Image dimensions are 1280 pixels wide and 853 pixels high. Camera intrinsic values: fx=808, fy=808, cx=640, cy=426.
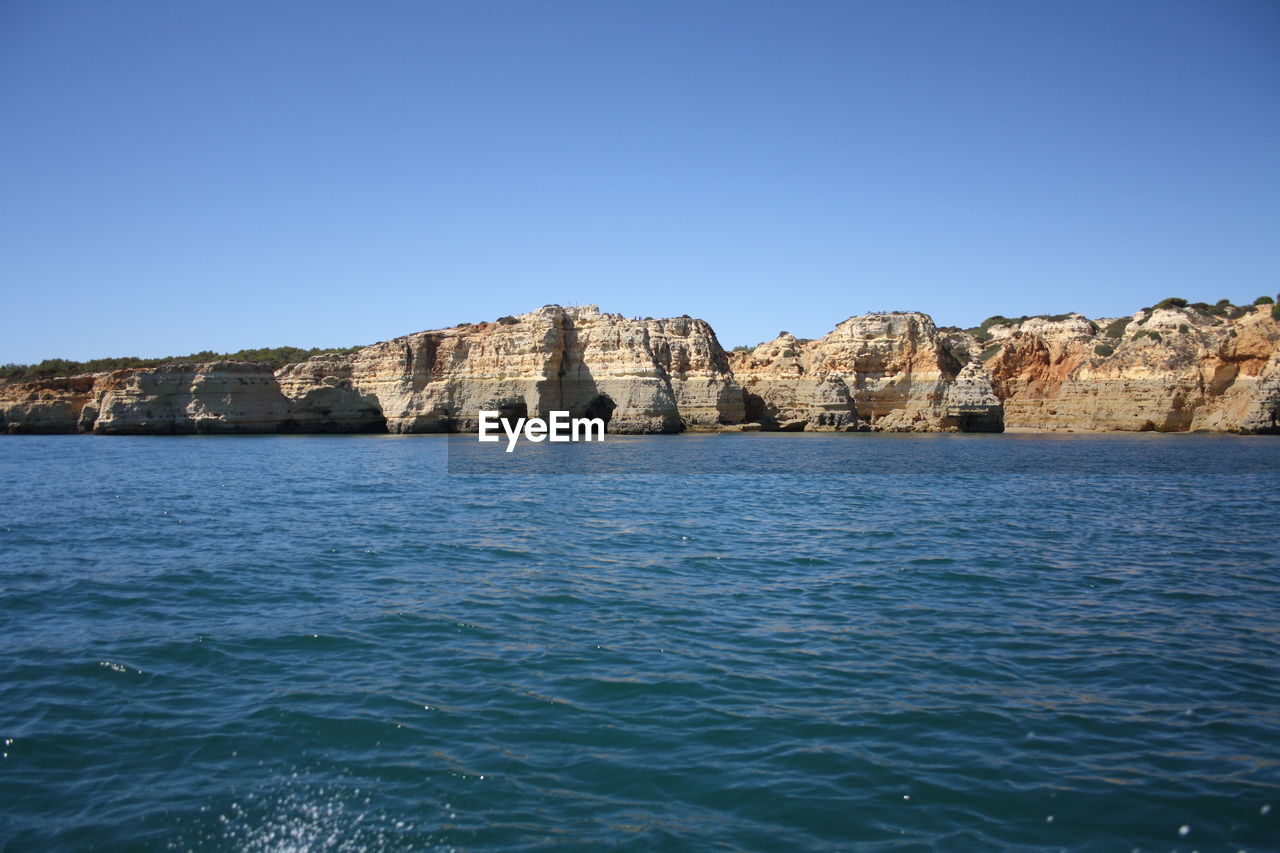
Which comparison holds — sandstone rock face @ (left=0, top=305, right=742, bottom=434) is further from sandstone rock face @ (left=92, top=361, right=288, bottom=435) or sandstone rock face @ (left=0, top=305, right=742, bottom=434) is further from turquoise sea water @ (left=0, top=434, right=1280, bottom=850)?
turquoise sea water @ (left=0, top=434, right=1280, bottom=850)

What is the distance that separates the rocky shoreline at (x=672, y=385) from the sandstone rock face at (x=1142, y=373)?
4.9 inches

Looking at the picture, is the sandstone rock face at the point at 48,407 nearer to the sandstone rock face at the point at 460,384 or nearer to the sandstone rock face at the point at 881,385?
the sandstone rock face at the point at 460,384

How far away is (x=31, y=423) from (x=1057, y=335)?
8740 cm

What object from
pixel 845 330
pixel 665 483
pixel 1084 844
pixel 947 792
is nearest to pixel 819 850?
pixel 947 792

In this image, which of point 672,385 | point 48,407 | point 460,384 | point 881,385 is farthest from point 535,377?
point 48,407

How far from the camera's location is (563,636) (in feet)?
30.9

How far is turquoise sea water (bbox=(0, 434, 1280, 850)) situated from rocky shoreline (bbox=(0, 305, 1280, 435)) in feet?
134

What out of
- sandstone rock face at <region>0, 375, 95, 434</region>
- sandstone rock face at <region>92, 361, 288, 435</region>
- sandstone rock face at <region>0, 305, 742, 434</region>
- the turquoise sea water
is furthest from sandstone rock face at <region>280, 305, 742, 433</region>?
the turquoise sea water

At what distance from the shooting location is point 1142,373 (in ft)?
193

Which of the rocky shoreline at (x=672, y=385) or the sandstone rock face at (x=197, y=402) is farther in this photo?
the sandstone rock face at (x=197, y=402)

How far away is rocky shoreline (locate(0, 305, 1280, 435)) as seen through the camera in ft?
186

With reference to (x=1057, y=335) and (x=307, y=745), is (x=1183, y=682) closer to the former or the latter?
(x=307, y=745)

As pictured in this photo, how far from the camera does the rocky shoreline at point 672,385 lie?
56.8m

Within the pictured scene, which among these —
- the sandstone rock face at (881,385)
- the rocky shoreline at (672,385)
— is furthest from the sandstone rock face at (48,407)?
the sandstone rock face at (881,385)
